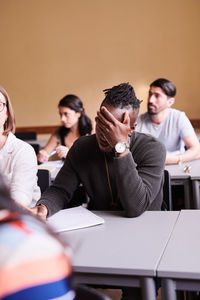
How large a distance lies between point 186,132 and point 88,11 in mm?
3063

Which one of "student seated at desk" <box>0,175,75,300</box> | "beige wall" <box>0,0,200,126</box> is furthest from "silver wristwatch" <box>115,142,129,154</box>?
"beige wall" <box>0,0,200,126</box>

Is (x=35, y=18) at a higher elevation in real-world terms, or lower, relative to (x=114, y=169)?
higher

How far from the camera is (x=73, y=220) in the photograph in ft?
6.09

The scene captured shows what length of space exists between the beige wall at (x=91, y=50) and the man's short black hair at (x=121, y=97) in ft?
12.5

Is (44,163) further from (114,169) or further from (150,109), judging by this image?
(114,169)

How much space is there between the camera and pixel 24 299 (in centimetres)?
49

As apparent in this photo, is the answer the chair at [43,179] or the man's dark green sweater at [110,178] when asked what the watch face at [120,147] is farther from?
the chair at [43,179]

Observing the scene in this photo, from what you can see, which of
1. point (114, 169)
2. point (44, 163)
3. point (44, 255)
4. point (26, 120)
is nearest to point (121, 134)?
point (114, 169)

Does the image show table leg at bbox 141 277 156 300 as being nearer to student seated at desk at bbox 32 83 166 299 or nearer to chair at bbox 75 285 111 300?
chair at bbox 75 285 111 300

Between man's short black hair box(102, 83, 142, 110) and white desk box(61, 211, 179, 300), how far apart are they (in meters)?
0.53

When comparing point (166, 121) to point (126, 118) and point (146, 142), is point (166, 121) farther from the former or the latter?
point (126, 118)

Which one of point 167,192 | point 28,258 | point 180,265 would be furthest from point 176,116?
point 28,258

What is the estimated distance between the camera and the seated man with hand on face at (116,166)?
1838 mm

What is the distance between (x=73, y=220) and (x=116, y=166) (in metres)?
0.31
